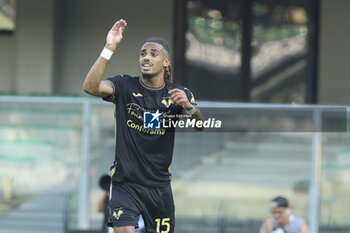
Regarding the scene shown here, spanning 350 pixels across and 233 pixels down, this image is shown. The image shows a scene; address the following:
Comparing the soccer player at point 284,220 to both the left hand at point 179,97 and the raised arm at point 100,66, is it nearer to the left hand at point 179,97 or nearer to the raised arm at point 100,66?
the left hand at point 179,97

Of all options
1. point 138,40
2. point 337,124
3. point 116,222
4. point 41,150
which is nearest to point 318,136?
point 337,124

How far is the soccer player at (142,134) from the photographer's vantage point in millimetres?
6512

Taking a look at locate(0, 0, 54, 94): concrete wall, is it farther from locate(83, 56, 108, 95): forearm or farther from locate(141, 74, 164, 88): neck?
locate(83, 56, 108, 95): forearm

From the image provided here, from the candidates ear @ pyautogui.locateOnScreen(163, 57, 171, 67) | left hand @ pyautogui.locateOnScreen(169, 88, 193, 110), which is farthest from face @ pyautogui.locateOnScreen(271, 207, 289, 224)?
left hand @ pyautogui.locateOnScreen(169, 88, 193, 110)

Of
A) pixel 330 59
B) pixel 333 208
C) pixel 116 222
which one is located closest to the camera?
pixel 116 222

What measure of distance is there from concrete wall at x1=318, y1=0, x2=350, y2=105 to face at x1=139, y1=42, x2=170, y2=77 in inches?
358

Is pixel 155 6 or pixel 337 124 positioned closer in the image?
pixel 337 124

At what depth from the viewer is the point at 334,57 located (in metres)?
15.3

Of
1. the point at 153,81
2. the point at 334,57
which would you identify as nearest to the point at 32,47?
the point at 334,57

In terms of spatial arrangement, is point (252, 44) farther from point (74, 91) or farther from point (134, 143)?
point (134, 143)

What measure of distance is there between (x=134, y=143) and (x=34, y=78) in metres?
9.33

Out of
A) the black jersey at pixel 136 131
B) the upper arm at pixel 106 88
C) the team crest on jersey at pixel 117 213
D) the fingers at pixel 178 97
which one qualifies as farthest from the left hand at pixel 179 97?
the team crest on jersey at pixel 117 213

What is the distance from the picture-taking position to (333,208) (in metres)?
11.5

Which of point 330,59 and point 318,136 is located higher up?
point 330,59
